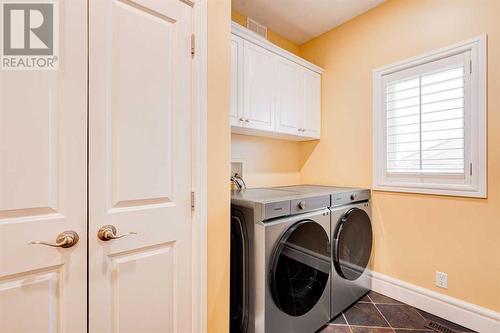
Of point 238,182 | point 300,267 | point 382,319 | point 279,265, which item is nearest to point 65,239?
point 279,265


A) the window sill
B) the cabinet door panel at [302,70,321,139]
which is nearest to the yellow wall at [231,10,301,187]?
the cabinet door panel at [302,70,321,139]

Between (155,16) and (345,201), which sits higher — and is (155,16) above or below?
above

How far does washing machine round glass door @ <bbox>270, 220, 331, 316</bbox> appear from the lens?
4.81 feet

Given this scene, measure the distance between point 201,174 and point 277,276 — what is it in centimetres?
78

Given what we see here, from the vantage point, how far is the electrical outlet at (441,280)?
188 centimetres

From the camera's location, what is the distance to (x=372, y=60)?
2.29m

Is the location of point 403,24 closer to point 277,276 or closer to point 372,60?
point 372,60

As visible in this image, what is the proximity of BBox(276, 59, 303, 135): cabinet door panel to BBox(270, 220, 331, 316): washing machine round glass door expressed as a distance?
1.05m

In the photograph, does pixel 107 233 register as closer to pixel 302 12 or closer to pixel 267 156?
pixel 267 156

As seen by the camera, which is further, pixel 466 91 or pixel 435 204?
pixel 435 204

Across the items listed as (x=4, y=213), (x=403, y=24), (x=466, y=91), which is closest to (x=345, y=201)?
(x=466, y=91)

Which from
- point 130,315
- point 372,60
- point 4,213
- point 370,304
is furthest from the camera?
point 372,60

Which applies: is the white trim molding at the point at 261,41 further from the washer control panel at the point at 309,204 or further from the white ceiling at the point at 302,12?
the washer control panel at the point at 309,204

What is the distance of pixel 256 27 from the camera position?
2.38 m
